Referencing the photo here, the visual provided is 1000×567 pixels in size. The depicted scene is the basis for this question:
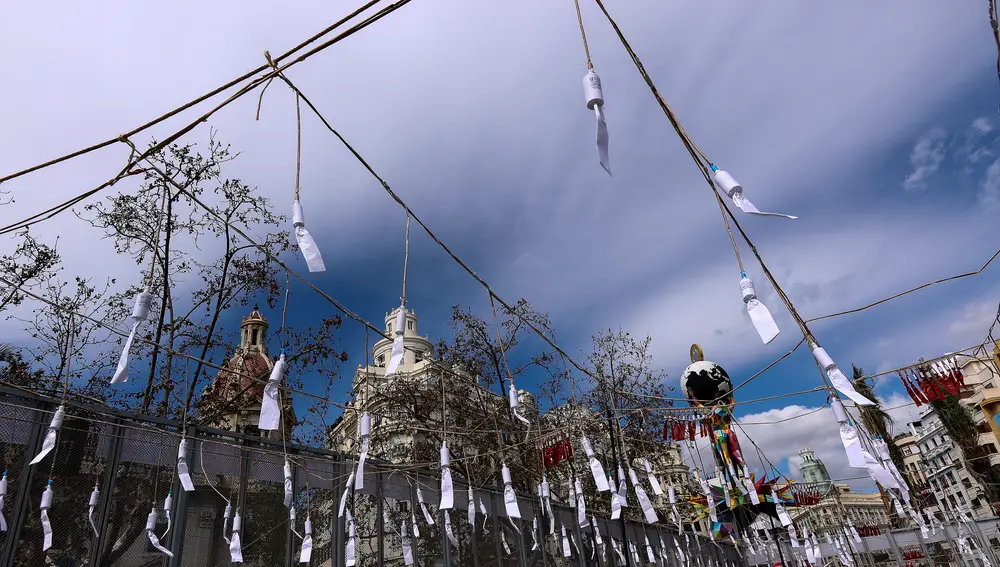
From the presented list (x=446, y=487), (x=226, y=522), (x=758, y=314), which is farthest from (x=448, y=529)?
(x=758, y=314)

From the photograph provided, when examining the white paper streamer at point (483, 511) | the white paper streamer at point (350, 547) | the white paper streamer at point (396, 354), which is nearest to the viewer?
the white paper streamer at point (396, 354)

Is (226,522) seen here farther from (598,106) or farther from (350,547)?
(598,106)

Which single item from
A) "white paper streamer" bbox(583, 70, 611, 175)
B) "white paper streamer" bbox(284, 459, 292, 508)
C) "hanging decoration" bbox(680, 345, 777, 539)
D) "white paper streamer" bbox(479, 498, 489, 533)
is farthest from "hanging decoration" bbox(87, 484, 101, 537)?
"hanging decoration" bbox(680, 345, 777, 539)

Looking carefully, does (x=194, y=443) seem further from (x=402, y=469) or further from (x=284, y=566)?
(x=402, y=469)

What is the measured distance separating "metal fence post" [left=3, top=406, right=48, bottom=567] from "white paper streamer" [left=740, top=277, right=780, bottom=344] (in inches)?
228

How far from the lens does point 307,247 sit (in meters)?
2.95

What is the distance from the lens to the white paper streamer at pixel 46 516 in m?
4.32

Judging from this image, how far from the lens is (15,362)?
11.0m

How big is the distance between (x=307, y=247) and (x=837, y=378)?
3.65m

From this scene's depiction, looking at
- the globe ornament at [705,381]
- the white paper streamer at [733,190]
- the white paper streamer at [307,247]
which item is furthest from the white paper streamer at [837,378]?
the globe ornament at [705,381]

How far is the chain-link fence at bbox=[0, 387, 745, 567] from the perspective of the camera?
4625mm

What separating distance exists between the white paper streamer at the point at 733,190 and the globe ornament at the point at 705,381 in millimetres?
9594

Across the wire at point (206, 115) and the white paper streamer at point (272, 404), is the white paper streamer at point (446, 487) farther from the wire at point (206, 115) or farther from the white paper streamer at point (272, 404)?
the wire at point (206, 115)

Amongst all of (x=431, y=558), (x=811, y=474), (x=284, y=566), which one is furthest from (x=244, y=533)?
(x=811, y=474)
